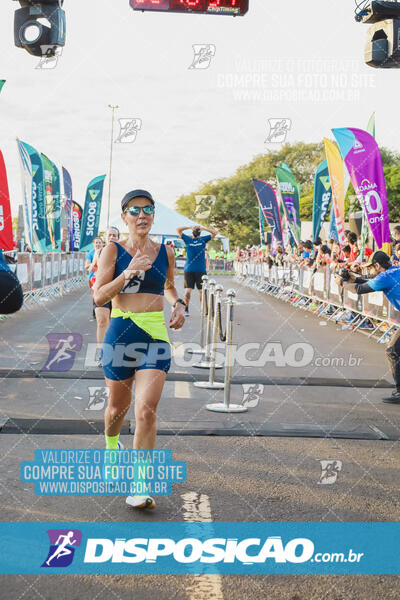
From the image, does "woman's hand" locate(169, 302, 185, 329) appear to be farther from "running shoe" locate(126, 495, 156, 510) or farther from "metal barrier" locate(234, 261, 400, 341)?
"metal barrier" locate(234, 261, 400, 341)

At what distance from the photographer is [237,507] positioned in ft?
15.6

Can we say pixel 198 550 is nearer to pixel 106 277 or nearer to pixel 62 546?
pixel 62 546

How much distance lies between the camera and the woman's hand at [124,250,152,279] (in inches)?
182

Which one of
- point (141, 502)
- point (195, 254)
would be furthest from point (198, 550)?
point (195, 254)

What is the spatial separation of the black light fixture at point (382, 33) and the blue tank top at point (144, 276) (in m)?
6.18

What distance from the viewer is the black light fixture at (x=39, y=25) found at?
9680 millimetres

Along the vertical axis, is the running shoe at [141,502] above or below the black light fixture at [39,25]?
below

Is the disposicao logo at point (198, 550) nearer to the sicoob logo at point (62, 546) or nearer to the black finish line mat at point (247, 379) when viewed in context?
the sicoob logo at point (62, 546)

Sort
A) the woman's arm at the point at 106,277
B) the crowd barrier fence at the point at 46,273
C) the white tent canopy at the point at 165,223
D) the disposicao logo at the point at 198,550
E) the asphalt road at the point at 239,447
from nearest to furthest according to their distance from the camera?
1. the asphalt road at the point at 239,447
2. the disposicao logo at the point at 198,550
3. the woman's arm at the point at 106,277
4. the crowd barrier fence at the point at 46,273
5. the white tent canopy at the point at 165,223

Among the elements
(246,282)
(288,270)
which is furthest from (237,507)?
(246,282)

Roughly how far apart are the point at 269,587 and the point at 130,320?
188 centimetres

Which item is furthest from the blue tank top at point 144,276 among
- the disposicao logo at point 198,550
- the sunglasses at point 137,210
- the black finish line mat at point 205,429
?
the black finish line mat at point 205,429

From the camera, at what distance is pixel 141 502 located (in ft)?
15.1

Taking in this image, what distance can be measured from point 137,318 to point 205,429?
2369 mm
